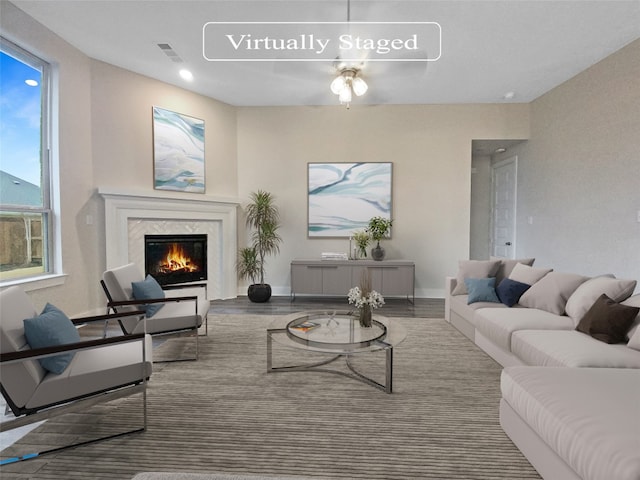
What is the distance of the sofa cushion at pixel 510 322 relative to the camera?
285cm

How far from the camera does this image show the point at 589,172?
4.57 metres

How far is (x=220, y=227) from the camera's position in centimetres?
594

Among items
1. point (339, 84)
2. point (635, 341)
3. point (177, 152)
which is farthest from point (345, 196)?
point (635, 341)

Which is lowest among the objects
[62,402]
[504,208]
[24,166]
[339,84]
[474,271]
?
[62,402]

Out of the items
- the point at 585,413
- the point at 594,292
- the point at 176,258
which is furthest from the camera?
the point at 176,258

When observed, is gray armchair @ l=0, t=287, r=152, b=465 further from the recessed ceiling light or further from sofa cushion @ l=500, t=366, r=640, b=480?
the recessed ceiling light

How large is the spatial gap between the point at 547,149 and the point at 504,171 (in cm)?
142

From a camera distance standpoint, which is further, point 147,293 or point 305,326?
point 147,293

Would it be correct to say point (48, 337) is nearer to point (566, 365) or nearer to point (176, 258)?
point (566, 365)

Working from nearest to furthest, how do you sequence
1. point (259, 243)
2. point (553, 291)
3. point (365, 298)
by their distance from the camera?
1. point (365, 298)
2. point (553, 291)
3. point (259, 243)

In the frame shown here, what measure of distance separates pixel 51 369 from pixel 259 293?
12.4ft

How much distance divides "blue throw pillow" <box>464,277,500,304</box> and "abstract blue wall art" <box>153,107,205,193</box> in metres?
4.31

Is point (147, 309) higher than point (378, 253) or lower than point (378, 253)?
lower

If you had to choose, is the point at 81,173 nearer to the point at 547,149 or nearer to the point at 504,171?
the point at 547,149
